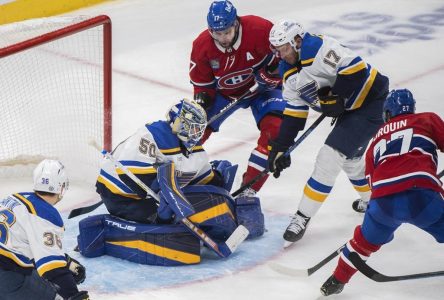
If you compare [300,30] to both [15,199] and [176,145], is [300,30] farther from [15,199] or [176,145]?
[15,199]

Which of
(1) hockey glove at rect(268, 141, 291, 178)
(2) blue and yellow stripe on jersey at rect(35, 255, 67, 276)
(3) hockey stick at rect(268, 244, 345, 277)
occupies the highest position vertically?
(2) blue and yellow stripe on jersey at rect(35, 255, 67, 276)

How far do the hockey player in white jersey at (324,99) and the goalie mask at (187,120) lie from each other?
0.46 meters

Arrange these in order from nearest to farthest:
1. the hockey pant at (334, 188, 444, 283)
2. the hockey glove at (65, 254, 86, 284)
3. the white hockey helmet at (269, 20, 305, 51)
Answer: the hockey glove at (65, 254, 86, 284)
the hockey pant at (334, 188, 444, 283)
the white hockey helmet at (269, 20, 305, 51)

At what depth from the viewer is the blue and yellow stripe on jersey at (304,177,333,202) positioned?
4469 millimetres

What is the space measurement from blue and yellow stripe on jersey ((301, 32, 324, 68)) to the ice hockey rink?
82cm

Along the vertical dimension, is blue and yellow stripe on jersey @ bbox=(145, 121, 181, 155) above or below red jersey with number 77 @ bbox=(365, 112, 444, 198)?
below

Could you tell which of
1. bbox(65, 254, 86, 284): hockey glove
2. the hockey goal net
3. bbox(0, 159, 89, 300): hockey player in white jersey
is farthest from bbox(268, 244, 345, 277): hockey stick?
the hockey goal net

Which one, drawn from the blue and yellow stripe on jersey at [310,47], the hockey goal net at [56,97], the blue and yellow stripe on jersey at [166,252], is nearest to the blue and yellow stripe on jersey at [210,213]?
the blue and yellow stripe on jersey at [166,252]

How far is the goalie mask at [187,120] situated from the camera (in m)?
4.25

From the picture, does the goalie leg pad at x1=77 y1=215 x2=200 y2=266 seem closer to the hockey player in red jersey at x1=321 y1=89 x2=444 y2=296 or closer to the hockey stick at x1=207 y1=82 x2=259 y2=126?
the hockey player in red jersey at x1=321 y1=89 x2=444 y2=296

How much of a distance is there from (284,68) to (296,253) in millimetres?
830

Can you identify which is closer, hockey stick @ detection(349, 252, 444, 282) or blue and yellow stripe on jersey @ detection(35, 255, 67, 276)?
blue and yellow stripe on jersey @ detection(35, 255, 67, 276)

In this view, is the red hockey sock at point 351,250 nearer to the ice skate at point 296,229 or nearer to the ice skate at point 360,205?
the ice skate at point 296,229

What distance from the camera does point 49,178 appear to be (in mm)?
3361
